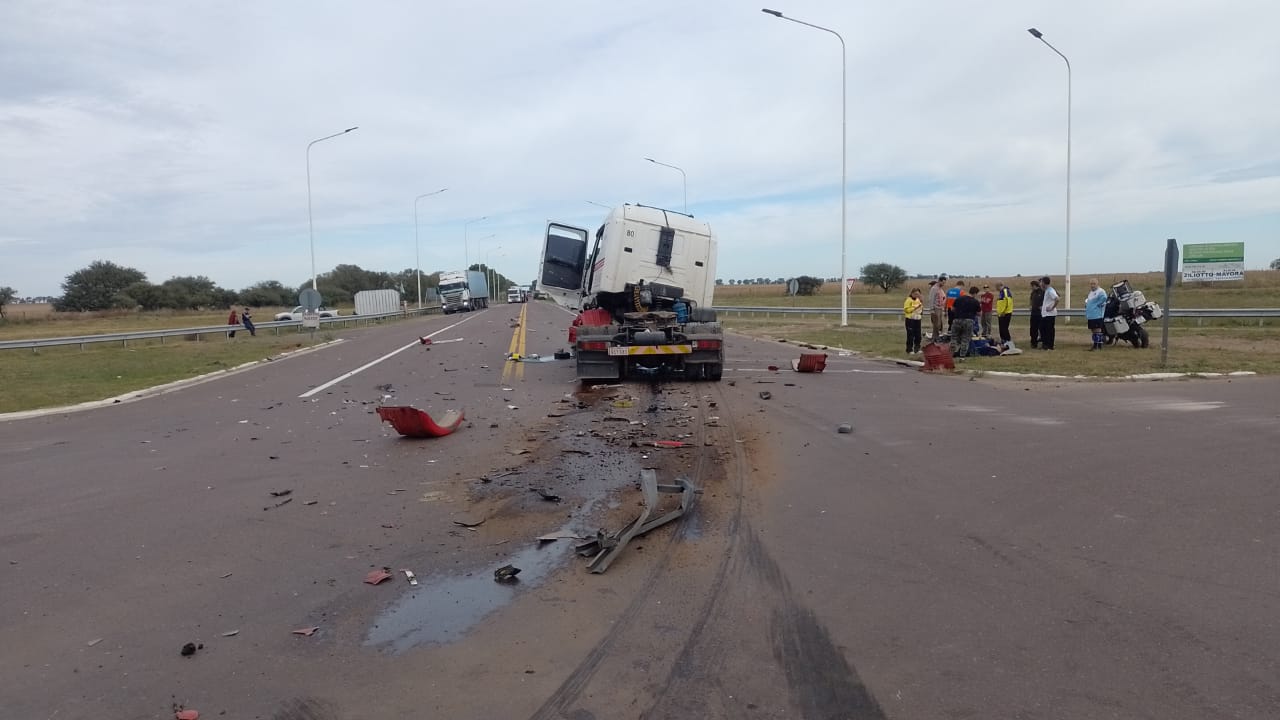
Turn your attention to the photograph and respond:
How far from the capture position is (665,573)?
203 inches

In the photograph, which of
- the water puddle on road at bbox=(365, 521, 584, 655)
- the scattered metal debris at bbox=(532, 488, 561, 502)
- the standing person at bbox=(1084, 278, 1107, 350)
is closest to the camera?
the water puddle on road at bbox=(365, 521, 584, 655)

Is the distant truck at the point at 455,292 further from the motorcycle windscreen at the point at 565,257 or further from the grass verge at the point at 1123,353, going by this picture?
the motorcycle windscreen at the point at 565,257

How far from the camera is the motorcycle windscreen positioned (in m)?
18.1

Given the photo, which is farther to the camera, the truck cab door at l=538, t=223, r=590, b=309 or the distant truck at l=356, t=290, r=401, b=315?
the distant truck at l=356, t=290, r=401, b=315

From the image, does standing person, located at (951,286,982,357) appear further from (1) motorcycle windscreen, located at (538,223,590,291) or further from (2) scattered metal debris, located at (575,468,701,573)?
(2) scattered metal debris, located at (575,468,701,573)

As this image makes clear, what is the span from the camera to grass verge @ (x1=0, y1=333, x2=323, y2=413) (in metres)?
15.4

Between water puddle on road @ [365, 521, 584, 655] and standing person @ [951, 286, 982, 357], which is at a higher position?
standing person @ [951, 286, 982, 357]

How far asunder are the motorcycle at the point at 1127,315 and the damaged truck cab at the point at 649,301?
30.9 feet

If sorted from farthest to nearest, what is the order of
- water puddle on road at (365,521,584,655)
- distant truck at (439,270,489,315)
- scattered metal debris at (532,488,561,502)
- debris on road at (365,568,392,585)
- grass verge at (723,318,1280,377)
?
distant truck at (439,270,489,315), grass verge at (723,318,1280,377), scattered metal debris at (532,488,561,502), debris on road at (365,568,392,585), water puddle on road at (365,521,584,655)

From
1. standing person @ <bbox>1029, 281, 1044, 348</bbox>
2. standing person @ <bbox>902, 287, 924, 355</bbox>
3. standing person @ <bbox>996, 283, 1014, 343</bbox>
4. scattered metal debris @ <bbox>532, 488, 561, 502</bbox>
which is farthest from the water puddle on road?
standing person @ <bbox>1029, 281, 1044, 348</bbox>

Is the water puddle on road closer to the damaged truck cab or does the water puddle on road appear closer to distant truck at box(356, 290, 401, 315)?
the damaged truck cab

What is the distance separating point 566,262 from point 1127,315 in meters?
12.6

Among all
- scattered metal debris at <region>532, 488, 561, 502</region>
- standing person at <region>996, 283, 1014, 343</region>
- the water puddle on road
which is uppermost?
standing person at <region>996, 283, 1014, 343</region>

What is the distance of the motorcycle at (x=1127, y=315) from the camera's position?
19.0 m
